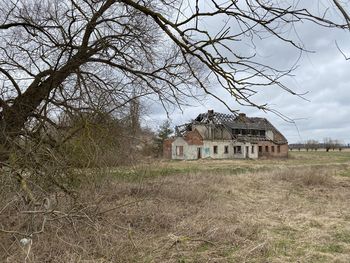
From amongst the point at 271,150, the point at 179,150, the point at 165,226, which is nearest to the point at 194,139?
the point at 179,150

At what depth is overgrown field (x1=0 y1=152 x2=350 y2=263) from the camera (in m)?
5.86

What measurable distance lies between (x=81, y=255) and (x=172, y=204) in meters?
5.16

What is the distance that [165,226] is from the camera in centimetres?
835

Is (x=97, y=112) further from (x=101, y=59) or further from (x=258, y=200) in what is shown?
(x=258, y=200)

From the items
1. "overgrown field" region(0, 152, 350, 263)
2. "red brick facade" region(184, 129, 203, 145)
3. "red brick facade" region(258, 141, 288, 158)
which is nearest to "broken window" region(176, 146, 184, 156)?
"red brick facade" region(184, 129, 203, 145)

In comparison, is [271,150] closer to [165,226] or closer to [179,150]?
[179,150]

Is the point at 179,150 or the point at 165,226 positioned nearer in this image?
the point at 165,226

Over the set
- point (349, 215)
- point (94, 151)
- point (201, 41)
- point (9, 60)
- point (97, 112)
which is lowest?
point (349, 215)

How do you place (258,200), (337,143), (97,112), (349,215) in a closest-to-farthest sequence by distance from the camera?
(97,112) < (349,215) < (258,200) < (337,143)

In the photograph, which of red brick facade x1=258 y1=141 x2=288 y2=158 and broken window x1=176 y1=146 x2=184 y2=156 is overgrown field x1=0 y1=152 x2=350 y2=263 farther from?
red brick facade x1=258 y1=141 x2=288 y2=158

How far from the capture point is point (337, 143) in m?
100

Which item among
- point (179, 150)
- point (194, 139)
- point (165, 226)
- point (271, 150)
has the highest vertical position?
point (194, 139)

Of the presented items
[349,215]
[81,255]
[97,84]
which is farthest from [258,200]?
[81,255]

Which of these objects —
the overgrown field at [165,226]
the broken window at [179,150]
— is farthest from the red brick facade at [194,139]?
the overgrown field at [165,226]
